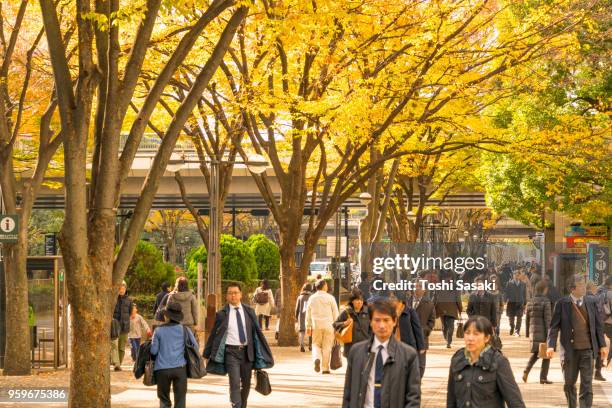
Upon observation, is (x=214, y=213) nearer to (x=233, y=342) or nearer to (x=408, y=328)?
(x=408, y=328)

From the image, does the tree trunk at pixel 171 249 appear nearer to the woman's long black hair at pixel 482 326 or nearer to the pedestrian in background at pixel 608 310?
the pedestrian in background at pixel 608 310

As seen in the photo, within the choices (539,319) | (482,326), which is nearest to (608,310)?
(539,319)

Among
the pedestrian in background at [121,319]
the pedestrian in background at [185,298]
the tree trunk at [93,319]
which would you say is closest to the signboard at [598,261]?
the pedestrian in background at [121,319]

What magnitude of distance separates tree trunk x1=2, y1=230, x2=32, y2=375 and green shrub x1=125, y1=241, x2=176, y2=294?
1416 cm

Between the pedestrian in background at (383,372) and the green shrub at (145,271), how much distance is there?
26.9 meters

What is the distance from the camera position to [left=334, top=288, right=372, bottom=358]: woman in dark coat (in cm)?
1517

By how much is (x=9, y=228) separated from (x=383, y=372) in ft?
41.5

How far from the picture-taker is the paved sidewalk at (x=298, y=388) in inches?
599

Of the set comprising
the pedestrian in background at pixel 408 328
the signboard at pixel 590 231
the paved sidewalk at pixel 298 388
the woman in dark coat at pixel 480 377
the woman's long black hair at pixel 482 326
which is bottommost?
the paved sidewalk at pixel 298 388

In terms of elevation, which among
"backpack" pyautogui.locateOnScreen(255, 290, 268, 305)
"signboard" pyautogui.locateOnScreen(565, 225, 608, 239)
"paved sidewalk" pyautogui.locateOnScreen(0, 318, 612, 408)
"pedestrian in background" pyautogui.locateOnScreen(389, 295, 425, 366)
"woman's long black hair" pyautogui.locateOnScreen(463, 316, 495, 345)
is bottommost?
"paved sidewalk" pyautogui.locateOnScreen(0, 318, 612, 408)

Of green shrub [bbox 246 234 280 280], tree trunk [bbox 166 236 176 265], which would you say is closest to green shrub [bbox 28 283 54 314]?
green shrub [bbox 246 234 280 280]

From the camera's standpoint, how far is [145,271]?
3394 cm

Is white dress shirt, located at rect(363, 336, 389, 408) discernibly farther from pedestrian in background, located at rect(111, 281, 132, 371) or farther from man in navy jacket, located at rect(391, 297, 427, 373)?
pedestrian in background, located at rect(111, 281, 132, 371)

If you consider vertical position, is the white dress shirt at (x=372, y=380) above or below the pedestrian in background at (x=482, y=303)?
above
